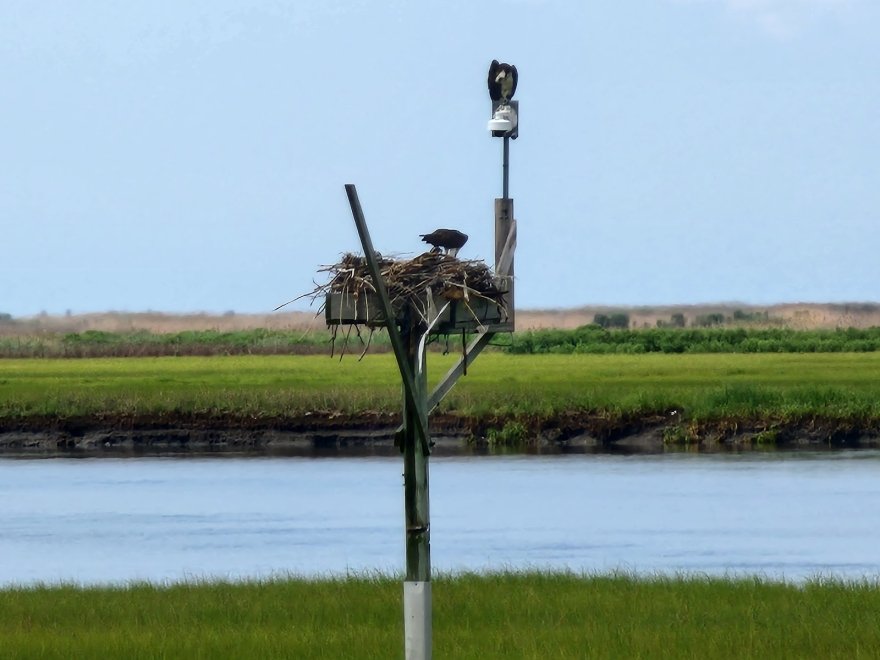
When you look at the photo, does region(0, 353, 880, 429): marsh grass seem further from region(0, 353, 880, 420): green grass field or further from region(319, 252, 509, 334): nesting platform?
region(319, 252, 509, 334): nesting platform

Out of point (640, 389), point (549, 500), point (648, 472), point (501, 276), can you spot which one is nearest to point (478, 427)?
point (640, 389)

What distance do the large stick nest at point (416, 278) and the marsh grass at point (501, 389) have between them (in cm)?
3040

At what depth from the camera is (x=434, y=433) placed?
41.3 meters

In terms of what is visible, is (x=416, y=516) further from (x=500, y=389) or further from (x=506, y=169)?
(x=500, y=389)

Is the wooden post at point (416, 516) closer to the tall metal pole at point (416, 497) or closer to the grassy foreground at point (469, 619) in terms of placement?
the tall metal pole at point (416, 497)

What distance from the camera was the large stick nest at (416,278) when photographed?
28.2ft

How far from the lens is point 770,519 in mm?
25016

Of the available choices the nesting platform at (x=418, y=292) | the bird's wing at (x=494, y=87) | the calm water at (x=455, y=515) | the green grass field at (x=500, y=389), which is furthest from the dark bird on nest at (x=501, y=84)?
the green grass field at (x=500, y=389)

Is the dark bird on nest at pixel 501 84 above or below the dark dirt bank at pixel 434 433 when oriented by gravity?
above

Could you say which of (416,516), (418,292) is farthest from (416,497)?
(418,292)

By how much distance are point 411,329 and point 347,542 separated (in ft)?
47.7

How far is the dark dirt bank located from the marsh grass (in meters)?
0.21

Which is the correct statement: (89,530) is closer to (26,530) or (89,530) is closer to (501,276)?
(26,530)

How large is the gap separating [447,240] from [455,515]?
1805cm
